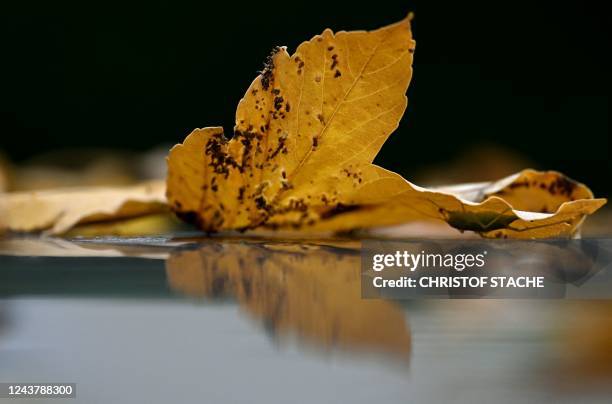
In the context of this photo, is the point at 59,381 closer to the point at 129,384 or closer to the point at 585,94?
the point at 129,384

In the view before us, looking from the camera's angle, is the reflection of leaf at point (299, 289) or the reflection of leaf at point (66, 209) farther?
the reflection of leaf at point (66, 209)

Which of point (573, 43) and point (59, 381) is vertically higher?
point (573, 43)

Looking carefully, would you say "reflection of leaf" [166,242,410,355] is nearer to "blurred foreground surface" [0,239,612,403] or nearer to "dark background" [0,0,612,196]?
"blurred foreground surface" [0,239,612,403]

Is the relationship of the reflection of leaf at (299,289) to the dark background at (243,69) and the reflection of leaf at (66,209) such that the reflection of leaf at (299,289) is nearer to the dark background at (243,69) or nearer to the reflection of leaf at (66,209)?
the reflection of leaf at (66,209)

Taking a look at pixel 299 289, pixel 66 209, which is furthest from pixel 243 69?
pixel 299 289

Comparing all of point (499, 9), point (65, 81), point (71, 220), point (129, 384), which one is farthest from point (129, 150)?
point (129, 384)

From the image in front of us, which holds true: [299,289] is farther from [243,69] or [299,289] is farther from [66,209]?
[243,69]

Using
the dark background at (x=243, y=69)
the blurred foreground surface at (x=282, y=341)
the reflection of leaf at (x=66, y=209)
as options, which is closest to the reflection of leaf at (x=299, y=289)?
the blurred foreground surface at (x=282, y=341)
